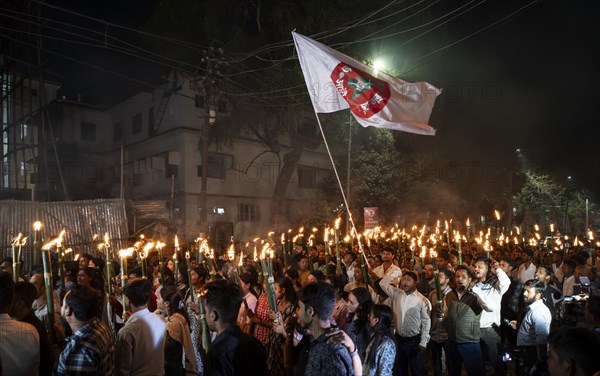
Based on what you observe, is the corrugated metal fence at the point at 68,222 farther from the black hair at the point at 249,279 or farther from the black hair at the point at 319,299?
the black hair at the point at 319,299

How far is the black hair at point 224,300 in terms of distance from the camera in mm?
3744

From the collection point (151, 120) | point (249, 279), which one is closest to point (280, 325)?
point (249, 279)

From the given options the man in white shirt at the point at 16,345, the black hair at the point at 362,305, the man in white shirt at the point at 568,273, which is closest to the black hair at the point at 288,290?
the black hair at the point at 362,305

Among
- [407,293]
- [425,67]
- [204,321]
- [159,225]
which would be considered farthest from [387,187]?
[204,321]

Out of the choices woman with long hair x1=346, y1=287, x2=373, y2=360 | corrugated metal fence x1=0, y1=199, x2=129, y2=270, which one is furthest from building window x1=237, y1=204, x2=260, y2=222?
woman with long hair x1=346, y1=287, x2=373, y2=360

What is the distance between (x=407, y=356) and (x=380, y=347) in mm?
2453

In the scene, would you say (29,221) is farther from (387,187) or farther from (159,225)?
(387,187)

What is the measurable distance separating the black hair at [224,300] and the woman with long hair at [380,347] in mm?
1718

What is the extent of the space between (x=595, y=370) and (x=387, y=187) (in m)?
24.5

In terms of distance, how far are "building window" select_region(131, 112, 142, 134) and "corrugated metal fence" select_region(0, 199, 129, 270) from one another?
45.9ft

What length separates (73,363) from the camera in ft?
12.0

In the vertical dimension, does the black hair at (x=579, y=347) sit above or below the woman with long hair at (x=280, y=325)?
above

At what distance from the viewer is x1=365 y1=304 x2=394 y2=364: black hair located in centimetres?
481

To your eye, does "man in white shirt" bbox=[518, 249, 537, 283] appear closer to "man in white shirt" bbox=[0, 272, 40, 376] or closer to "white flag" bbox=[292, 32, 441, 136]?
"white flag" bbox=[292, 32, 441, 136]
